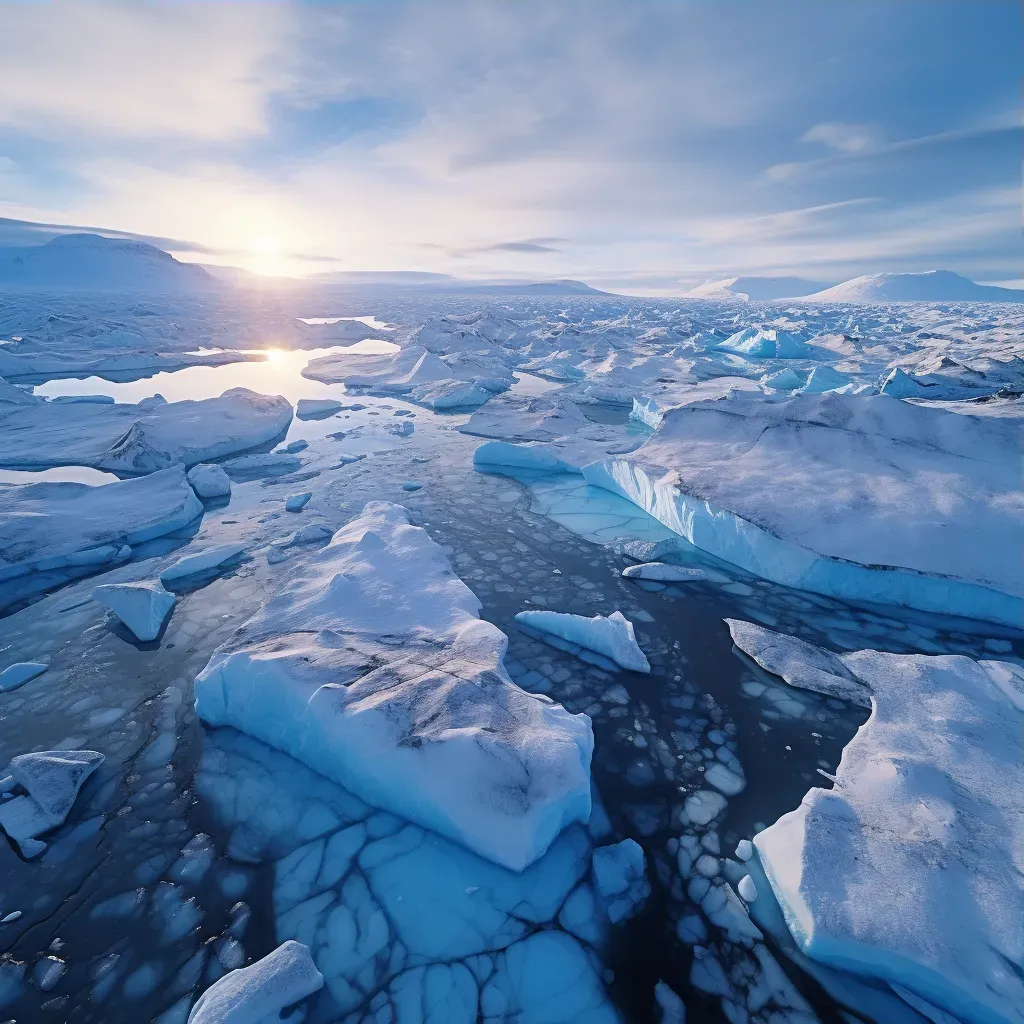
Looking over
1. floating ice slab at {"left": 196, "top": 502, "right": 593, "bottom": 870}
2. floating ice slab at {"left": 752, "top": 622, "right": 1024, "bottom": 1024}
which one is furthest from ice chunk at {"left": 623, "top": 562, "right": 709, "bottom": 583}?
floating ice slab at {"left": 752, "top": 622, "right": 1024, "bottom": 1024}

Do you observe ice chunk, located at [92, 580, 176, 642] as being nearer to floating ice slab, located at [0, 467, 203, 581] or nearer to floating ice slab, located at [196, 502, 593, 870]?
floating ice slab, located at [196, 502, 593, 870]

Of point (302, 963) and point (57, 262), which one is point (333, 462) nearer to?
point (302, 963)

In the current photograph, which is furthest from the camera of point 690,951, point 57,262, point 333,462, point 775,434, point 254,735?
point 57,262

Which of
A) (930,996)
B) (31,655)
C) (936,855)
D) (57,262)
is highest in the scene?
(57,262)

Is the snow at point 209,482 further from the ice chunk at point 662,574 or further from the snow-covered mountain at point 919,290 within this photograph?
the snow-covered mountain at point 919,290

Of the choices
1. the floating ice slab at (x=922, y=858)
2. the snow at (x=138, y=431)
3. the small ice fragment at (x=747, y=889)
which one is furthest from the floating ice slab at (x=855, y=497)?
the snow at (x=138, y=431)

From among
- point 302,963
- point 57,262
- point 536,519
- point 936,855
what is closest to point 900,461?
point 536,519
